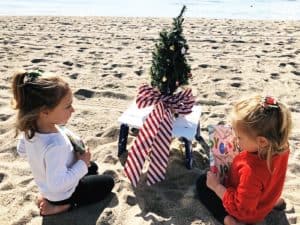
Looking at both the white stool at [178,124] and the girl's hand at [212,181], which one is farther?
the white stool at [178,124]

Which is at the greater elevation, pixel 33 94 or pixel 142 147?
pixel 33 94

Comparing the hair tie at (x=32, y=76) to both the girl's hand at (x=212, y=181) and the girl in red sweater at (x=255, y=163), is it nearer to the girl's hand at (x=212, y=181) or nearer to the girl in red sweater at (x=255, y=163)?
the girl in red sweater at (x=255, y=163)

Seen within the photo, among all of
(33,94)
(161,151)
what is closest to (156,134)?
(161,151)

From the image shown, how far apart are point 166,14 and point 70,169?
11556 mm

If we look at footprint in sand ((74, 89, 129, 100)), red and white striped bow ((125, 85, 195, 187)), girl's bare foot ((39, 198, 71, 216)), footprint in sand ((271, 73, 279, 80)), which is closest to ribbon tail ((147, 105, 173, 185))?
red and white striped bow ((125, 85, 195, 187))

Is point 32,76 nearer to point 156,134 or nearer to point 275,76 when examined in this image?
point 156,134

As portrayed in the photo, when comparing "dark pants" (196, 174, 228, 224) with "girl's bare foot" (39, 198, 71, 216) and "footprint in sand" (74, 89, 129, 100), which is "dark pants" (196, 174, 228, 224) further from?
"footprint in sand" (74, 89, 129, 100)

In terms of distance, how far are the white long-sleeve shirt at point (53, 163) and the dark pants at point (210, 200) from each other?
0.84 m

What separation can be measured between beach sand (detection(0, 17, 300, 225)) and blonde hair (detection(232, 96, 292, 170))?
826 millimetres

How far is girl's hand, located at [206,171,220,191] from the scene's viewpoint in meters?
2.95

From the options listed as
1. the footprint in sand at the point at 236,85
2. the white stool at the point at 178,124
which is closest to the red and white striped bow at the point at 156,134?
the white stool at the point at 178,124

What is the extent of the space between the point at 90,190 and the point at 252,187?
1.18 m

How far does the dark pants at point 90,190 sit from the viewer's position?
3146 millimetres

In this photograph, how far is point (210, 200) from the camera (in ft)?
10.3
